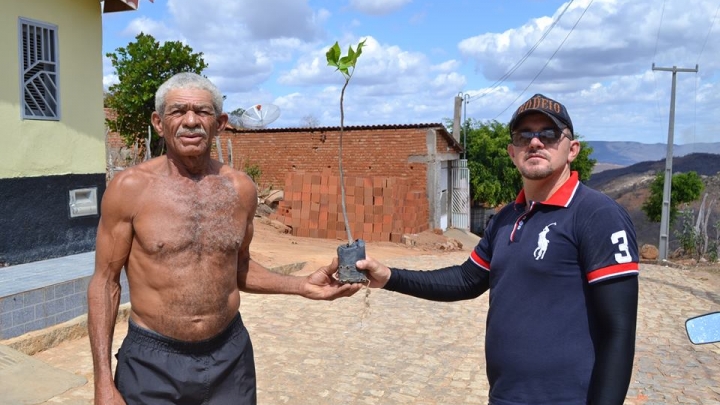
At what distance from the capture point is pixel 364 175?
1827cm

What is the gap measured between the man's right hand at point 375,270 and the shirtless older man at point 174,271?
54cm

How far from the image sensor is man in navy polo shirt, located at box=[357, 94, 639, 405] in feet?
6.27

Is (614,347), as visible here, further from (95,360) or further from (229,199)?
(95,360)

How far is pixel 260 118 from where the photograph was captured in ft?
69.4

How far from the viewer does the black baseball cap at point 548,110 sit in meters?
2.14

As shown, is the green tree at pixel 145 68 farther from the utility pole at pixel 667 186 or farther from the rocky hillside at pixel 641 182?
the rocky hillside at pixel 641 182

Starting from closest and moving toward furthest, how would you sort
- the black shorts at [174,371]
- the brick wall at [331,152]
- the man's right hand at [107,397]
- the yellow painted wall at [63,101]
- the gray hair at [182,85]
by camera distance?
the man's right hand at [107,397] → the black shorts at [174,371] → the gray hair at [182,85] → the yellow painted wall at [63,101] → the brick wall at [331,152]

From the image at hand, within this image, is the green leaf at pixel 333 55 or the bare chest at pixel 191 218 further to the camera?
the green leaf at pixel 333 55

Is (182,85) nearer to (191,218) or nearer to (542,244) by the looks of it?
(191,218)

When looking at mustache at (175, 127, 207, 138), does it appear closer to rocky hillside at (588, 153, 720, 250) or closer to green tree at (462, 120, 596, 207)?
green tree at (462, 120, 596, 207)

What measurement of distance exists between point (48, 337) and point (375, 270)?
4.53 m

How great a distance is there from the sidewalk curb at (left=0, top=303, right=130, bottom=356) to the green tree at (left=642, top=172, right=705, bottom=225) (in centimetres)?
2245

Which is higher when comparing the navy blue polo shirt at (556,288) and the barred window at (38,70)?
the barred window at (38,70)

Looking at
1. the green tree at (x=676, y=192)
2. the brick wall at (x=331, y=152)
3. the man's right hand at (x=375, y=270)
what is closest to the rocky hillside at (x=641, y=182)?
the green tree at (x=676, y=192)
